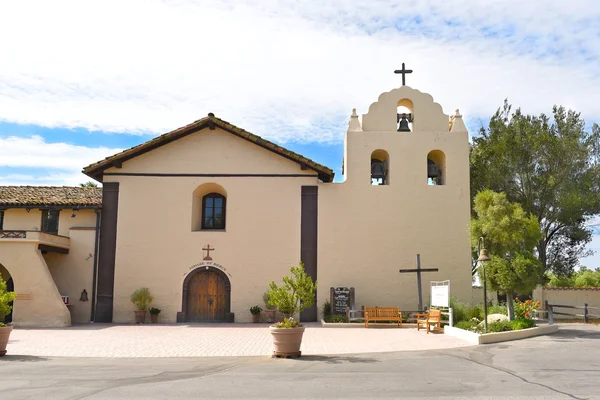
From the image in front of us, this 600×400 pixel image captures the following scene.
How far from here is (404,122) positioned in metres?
23.5

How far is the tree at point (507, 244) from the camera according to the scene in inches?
693

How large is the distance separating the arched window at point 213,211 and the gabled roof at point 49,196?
13.5 feet

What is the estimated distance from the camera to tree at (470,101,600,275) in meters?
25.9

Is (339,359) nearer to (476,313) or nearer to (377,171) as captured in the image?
(476,313)

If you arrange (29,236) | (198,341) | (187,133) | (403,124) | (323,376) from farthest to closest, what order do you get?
(403,124), (187,133), (29,236), (198,341), (323,376)

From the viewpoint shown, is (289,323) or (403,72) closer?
(289,323)

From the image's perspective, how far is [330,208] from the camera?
74.4 feet

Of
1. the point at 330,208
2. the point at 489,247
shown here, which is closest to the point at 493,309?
the point at 489,247

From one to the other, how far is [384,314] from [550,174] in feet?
38.3

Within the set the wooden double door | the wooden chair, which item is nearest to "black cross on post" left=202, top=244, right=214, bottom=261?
the wooden double door

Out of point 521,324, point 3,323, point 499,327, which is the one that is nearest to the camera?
point 3,323

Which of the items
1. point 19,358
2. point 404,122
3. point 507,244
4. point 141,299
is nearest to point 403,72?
point 404,122

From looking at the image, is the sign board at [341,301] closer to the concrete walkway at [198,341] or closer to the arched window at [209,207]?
the concrete walkway at [198,341]

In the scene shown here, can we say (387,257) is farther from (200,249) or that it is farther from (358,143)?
(200,249)
